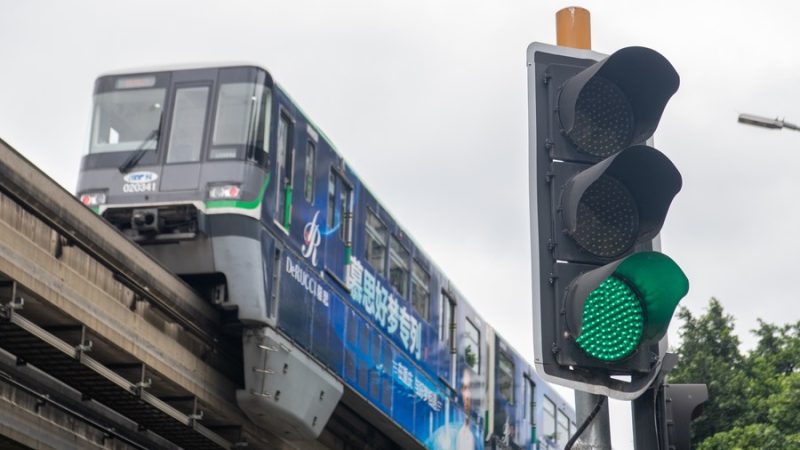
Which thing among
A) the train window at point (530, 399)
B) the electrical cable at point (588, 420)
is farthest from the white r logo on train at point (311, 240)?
the electrical cable at point (588, 420)

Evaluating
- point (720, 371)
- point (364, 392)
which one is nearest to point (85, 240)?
point (364, 392)

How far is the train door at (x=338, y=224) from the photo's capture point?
17094 mm

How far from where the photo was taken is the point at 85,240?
13391 millimetres

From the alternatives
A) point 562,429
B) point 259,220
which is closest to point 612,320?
point 259,220

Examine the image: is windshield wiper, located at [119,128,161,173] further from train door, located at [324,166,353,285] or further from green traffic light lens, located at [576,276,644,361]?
green traffic light lens, located at [576,276,644,361]

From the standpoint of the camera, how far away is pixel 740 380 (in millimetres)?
37594

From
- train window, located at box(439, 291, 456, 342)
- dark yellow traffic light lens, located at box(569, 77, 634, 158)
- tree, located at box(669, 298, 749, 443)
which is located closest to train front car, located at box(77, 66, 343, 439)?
train window, located at box(439, 291, 456, 342)

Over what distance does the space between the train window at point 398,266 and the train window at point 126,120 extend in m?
4.42

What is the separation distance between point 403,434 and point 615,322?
15.5 meters

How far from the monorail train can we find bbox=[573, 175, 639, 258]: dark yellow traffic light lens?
10.7 metres

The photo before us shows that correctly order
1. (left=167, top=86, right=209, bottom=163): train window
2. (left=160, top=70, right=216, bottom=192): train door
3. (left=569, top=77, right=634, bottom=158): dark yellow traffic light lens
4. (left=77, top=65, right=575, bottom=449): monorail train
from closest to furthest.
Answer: (left=569, top=77, right=634, bottom=158): dark yellow traffic light lens < (left=77, top=65, right=575, bottom=449): monorail train < (left=160, top=70, right=216, bottom=192): train door < (left=167, top=86, right=209, bottom=163): train window

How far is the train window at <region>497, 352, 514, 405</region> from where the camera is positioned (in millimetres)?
24672

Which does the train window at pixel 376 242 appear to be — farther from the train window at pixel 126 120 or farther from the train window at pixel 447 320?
the train window at pixel 126 120

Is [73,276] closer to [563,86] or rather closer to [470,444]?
[563,86]
